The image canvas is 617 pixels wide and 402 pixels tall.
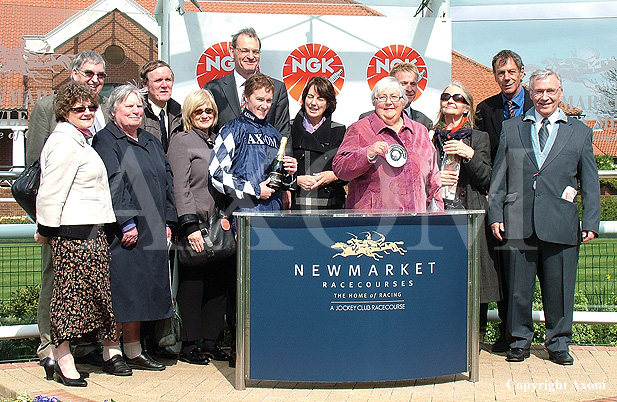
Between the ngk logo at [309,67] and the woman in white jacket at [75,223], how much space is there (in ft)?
9.22

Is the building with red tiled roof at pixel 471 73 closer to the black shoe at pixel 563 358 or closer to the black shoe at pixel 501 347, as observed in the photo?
the black shoe at pixel 501 347

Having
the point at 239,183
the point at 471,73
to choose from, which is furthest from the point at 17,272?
the point at 471,73

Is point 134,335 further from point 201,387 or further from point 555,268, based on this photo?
point 555,268

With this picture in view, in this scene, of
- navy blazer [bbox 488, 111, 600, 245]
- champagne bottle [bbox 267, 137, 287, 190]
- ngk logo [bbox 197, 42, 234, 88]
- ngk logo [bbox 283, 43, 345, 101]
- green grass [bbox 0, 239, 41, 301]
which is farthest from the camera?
green grass [bbox 0, 239, 41, 301]

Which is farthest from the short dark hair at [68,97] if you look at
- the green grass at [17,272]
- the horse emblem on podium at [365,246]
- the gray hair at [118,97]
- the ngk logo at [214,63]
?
the green grass at [17,272]

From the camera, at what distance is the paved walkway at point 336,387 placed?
460cm

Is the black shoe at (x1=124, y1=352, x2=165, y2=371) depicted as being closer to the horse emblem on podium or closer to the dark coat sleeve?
the dark coat sleeve

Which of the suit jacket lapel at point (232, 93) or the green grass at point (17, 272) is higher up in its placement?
the suit jacket lapel at point (232, 93)

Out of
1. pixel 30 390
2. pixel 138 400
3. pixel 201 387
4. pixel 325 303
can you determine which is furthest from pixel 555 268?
pixel 30 390

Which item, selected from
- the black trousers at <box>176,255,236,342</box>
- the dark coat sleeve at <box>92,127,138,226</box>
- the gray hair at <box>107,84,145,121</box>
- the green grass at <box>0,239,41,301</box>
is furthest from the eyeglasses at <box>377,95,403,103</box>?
the green grass at <box>0,239,41,301</box>

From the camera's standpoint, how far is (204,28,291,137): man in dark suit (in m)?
5.91

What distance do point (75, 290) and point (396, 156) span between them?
7.77ft

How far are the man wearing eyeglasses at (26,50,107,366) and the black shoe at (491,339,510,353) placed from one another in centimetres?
322

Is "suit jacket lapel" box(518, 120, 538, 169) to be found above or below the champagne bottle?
above
